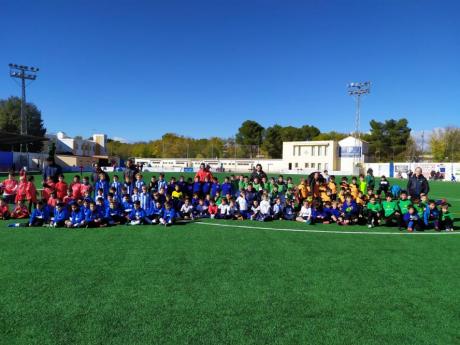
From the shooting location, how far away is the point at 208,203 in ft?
37.7

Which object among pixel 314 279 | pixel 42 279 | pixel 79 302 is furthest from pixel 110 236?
pixel 314 279

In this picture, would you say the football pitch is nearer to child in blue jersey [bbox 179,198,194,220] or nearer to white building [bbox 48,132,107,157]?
child in blue jersey [bbox 179,198,194,220]

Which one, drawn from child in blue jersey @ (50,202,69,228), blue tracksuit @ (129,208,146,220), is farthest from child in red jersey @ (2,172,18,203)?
blue tracksuit @ (129,208,146,220)

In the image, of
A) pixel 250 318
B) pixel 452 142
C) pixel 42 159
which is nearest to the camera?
pixel 250 318

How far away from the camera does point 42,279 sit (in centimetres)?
484

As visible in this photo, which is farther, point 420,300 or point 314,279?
point 314,279

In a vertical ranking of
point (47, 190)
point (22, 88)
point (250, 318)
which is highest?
point (22, 88)

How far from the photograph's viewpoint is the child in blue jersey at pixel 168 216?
9508mm

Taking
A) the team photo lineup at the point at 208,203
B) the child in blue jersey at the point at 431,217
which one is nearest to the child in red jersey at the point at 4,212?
the team photo lineup at the point at 208,203

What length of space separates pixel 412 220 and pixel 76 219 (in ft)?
30.4

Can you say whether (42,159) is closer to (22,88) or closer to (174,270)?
(22,88)

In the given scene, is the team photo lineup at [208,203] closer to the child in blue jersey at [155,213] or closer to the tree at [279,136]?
the child in blue jersey at [155,213]

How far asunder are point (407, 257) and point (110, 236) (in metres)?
6.46

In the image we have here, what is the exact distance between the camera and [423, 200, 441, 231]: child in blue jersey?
9258mm
